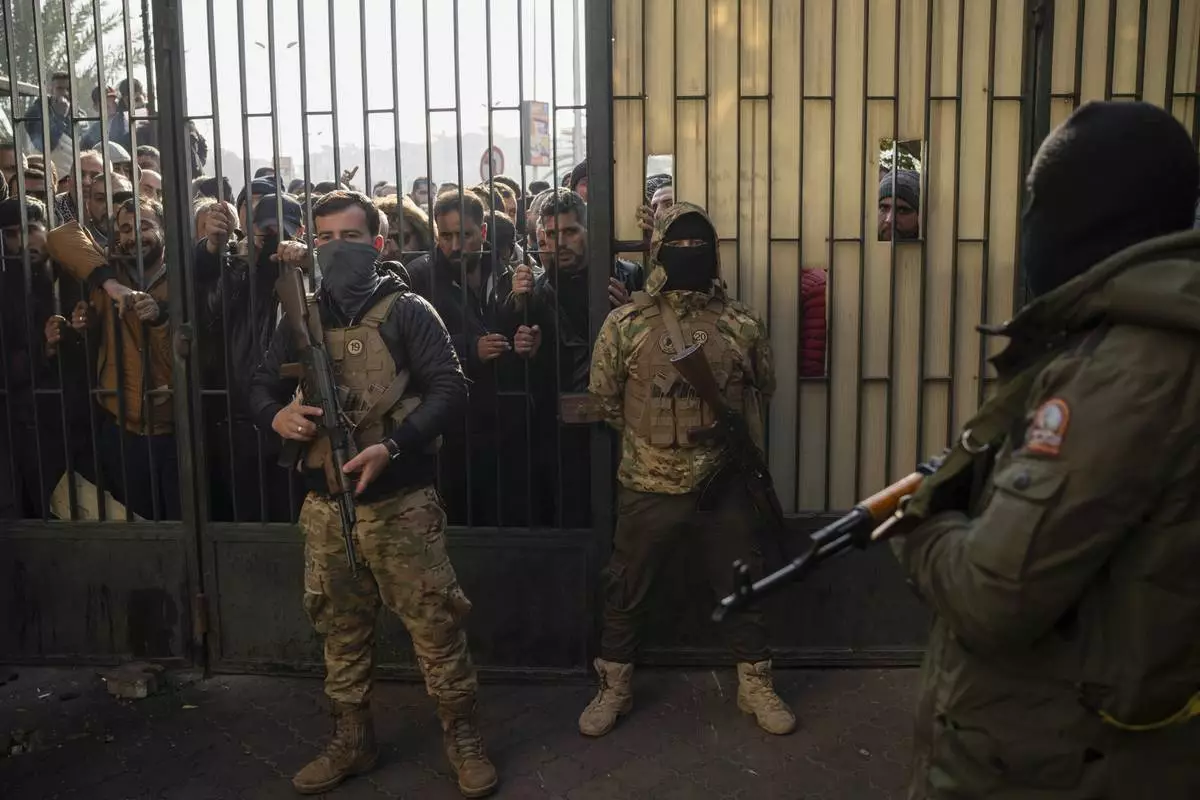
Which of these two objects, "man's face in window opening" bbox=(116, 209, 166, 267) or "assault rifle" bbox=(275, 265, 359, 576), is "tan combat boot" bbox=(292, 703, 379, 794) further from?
"man's face in window opening" bbox=(116, 209, 166, 267)

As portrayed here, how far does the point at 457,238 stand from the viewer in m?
4.41

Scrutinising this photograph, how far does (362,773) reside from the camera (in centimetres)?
365

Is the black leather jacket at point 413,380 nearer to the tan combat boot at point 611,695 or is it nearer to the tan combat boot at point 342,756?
the tan combat boot at point 342,756

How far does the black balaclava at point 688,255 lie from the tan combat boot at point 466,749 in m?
1.76

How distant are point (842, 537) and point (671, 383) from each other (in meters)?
2.18

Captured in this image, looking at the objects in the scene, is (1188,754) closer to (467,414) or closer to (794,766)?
(794,766)

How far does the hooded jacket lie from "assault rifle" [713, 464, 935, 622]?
0.12 metres

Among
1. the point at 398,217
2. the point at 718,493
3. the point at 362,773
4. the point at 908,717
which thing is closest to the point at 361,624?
the point at 362,773

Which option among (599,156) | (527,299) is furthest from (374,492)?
(599,156)

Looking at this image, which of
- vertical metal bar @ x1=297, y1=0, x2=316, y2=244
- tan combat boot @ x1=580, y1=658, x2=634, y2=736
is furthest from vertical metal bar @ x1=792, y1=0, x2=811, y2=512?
vertical metal bar @ x1=297, y1=0, x2=316, y2=244

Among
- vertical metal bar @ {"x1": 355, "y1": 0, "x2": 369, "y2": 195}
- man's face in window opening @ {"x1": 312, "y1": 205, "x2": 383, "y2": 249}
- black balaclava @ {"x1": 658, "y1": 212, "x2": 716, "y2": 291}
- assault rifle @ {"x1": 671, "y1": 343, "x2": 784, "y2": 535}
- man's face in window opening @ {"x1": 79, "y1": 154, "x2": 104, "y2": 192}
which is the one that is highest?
vertical metal bar @ {"x1": 355, "y1": 0, "x2": 369, "y2": 195}

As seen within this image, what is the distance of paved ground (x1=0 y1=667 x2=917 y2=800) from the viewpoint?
3.57m

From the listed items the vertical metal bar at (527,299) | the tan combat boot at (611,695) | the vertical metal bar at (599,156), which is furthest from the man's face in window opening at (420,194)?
the tan combat boot at (611,695)

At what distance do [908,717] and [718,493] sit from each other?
1182 mm
